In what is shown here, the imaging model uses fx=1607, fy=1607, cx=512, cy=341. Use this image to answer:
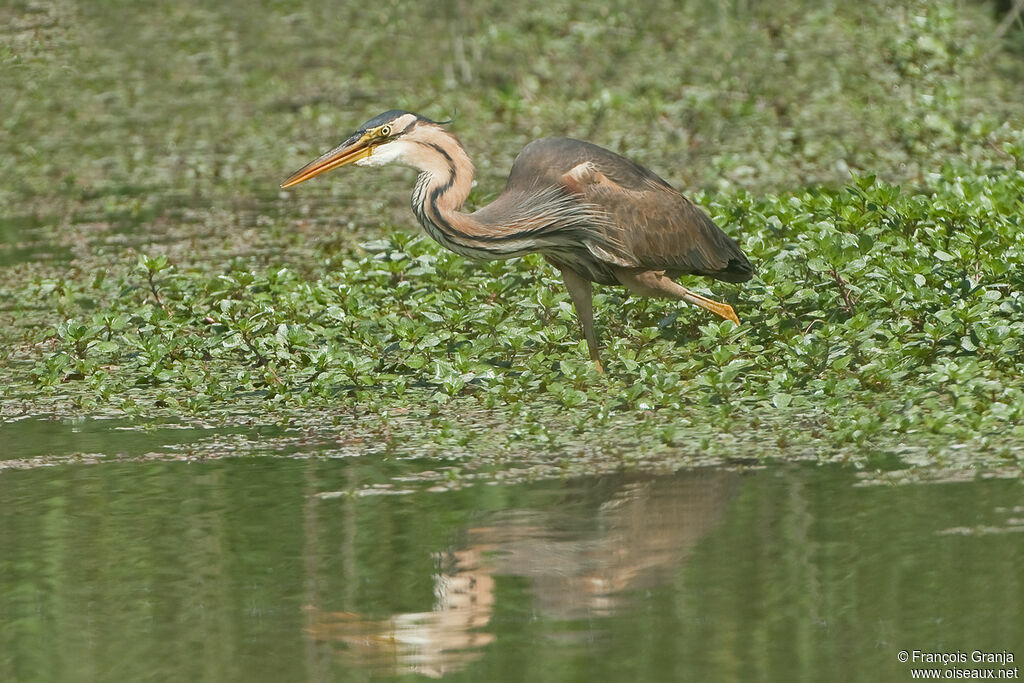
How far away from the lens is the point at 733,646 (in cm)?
413

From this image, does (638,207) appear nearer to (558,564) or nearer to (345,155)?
(345,155)

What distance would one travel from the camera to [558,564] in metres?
4.88

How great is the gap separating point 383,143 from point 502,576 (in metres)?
2.81

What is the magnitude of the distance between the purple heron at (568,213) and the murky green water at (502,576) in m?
1.33

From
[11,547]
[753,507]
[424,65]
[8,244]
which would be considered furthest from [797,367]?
[424,65]

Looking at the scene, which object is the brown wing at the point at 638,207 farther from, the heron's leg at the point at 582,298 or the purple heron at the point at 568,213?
the heron's leg at the point at 582,298

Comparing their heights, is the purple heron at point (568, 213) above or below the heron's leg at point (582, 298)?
above

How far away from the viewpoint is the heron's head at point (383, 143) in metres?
7.03

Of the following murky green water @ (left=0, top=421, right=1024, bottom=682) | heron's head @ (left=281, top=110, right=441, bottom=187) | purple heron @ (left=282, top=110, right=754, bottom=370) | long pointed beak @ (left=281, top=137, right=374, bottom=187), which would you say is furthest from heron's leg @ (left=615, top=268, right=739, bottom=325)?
murky green water @ (left=0, top=421, right=1024, bottom=682)

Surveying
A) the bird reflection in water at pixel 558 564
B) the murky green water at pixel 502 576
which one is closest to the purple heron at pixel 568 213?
the murky green water at pixel 502 576

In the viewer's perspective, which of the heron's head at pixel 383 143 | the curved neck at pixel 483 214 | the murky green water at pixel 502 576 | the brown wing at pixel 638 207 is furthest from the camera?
the brown wing at pixel 638 207

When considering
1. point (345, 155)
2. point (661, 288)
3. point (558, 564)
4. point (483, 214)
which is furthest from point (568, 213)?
point (558, 564)

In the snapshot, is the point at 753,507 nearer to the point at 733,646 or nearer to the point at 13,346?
the point at 733,646

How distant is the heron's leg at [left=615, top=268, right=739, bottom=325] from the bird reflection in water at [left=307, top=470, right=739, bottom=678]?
1.72m
